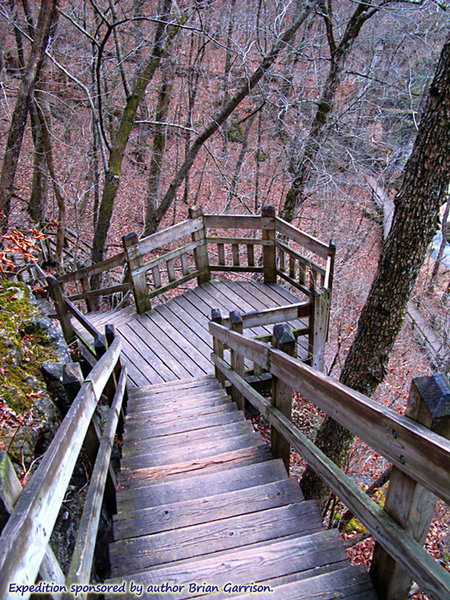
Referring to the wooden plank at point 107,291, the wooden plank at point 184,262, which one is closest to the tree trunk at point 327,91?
the wooden plank at point 184,262

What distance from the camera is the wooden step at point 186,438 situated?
3.80m

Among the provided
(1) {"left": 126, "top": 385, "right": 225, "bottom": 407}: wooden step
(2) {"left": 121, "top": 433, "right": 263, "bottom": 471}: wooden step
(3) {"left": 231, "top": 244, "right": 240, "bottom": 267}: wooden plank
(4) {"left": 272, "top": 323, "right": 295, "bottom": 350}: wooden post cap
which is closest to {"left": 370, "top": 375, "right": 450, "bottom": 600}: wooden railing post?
(4) {"left": 272, "top": 323, "right": 295, "bottom": 350}: wooden post cap

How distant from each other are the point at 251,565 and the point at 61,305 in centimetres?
463

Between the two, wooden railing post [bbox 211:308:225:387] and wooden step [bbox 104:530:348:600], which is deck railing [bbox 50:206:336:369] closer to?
wooden railing post [bbox 211:308:225:387]

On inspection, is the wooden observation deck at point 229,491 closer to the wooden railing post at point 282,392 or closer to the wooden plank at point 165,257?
the wooden railing post at point 282,392

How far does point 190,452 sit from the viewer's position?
366cm

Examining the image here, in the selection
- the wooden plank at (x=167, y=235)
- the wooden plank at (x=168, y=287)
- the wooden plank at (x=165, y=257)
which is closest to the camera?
the wooden plank at (x=167, y=235)

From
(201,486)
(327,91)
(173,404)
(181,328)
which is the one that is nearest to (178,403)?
(173,404)

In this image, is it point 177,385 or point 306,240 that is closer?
point 177,385

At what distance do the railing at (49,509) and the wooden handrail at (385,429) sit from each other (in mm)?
1300

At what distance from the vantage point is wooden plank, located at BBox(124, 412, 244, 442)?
13.4 ft

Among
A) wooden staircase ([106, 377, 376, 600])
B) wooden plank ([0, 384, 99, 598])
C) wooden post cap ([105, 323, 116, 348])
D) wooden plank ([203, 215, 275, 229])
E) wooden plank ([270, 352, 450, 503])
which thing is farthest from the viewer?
wooden plank ([203, 215, 275, 229])

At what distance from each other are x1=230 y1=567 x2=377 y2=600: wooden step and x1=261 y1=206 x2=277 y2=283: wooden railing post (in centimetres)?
574

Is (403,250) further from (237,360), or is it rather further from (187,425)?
(187,425)
